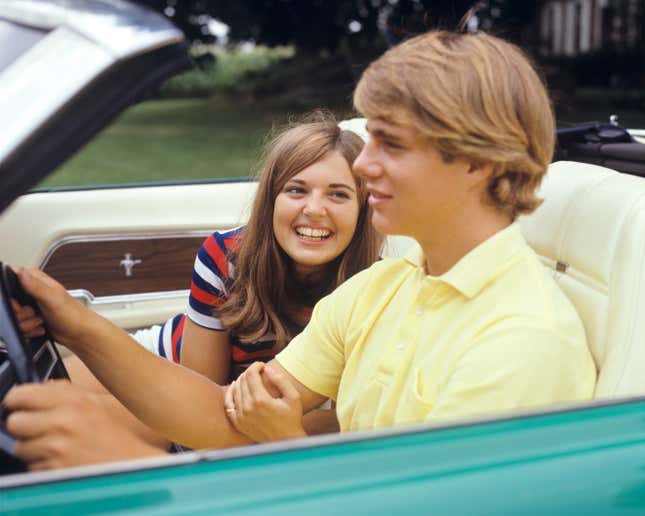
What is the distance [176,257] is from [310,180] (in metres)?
0.90

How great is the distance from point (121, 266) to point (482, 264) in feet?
5.77

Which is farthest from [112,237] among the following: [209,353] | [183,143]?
[183,143]

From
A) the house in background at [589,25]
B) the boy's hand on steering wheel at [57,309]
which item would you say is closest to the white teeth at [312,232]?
the boy's hand on steering wheel at [57,309]

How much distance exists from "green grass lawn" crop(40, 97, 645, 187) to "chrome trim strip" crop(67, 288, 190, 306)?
3.99 metres

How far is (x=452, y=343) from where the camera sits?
139cm

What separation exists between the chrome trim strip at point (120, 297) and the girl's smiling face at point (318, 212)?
2.77 ft

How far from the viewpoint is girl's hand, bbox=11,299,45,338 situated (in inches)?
59.3

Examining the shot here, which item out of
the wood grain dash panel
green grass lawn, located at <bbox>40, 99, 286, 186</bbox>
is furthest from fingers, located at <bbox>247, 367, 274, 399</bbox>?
green grass lawn, located at <bbox>40, 99, 286, 186</bbox>

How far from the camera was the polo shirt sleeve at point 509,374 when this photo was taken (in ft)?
4.20

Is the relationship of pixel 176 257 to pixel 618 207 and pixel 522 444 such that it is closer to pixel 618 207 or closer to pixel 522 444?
pixel 618 207

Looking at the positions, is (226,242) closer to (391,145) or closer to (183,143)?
(391,145)

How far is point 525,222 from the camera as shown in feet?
6.16

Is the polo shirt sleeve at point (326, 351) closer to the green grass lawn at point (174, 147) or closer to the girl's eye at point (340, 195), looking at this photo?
the girl's eye at point (340, 195)

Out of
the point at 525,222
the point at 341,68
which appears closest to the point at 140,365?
the point at 525,222
